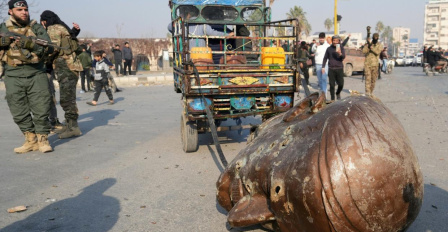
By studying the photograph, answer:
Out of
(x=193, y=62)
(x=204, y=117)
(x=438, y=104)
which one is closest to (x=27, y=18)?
(x=193, y=62)

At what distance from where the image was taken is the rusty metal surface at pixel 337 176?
240 centimetres

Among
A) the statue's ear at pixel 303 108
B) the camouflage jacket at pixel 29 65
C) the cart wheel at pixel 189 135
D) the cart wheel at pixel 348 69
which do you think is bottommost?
the cart wheel at pixel 189 135

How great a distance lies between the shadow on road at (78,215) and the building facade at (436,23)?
130 m

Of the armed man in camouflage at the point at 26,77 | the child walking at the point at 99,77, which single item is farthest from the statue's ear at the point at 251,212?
the child walking at the point at 99,77

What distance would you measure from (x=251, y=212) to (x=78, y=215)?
6.04ft

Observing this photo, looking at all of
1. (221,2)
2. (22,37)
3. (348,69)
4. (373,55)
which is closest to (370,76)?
(373,55)

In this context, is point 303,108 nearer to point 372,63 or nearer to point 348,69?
point 372,63

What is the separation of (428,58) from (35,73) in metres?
22.4

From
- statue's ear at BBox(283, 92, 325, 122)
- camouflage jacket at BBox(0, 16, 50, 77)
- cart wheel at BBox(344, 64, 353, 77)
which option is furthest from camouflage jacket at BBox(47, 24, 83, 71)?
cart wheel at BBox(344, 64, 353, 77)

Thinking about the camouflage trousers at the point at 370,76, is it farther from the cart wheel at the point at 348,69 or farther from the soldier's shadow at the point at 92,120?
the cart wheel at the point at 348,69

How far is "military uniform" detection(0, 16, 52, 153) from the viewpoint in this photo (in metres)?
5.92

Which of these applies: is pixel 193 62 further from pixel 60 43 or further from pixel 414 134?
pixel 414 134

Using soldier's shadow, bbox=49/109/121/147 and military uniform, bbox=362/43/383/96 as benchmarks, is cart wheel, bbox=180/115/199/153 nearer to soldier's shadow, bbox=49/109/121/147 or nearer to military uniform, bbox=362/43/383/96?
soldier's shadow, bbox=49/109/121/147

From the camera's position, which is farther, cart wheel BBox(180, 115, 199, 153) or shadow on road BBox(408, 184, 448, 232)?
cart wheel BBox(180, 115, 199, 153)
